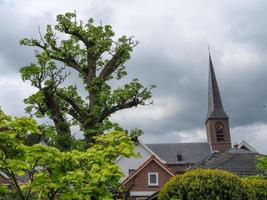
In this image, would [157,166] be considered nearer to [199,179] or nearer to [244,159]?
[244,159]

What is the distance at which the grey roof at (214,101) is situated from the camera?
2552 inches

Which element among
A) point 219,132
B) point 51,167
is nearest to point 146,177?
point 51,167

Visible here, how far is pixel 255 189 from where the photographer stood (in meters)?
15.1

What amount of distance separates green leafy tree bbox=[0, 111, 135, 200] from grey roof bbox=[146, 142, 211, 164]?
176ft

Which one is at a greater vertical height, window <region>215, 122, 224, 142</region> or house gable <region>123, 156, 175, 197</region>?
window <region>215, 122, 224, 142</region>

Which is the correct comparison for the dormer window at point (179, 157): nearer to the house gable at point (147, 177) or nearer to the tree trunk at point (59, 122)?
the house gable at point (147, 177)

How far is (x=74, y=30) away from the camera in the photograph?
1659cm

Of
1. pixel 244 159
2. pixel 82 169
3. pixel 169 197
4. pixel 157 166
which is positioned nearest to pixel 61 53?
pixel 169 197

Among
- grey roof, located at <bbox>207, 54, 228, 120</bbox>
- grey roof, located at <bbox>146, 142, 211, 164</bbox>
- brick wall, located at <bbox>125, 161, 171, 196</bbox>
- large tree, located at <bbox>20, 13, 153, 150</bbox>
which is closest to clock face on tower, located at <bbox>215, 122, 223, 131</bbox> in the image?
grey roof, located at <bbox>207, 54, 228, 120</bbox>

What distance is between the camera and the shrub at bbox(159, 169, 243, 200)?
47.3 feet

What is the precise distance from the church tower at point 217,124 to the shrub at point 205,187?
49564mm

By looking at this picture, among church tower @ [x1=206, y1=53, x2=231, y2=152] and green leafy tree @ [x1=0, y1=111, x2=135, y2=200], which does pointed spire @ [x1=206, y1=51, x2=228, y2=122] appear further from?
green leafy tree @ [x1=0, y1=111, x2=135, y2=200]

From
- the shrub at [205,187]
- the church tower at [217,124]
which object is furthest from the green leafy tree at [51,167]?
the church tower at [217,124]

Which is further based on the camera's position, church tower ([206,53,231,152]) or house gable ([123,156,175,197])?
church tower ([206,53,231,152])
